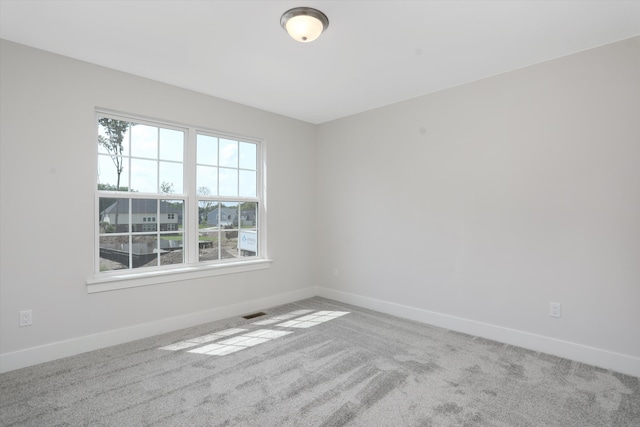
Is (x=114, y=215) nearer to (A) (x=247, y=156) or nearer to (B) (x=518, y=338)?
(A) (x=247, y=156)

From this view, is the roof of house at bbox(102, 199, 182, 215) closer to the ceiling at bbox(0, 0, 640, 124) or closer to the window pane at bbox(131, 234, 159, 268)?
the window pane at bbox(131, 234, 159, 268)

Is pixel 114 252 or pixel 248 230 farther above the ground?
pixel 248 230

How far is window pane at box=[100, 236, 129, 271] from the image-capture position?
3191 millimetres

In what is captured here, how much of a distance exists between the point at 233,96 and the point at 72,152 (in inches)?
68.5

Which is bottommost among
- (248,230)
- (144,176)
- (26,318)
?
(26,318)

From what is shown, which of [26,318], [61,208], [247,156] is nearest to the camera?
[26,318]

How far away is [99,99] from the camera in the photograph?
10.2 ft

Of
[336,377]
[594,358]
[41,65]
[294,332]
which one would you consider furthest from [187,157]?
[594,358]

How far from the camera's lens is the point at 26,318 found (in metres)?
2.73

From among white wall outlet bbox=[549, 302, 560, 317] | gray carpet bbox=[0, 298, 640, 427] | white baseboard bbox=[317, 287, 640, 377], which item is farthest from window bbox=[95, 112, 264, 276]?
white wall outlet bbox=[549, 302, 560, 317]

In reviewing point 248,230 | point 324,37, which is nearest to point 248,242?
point 248,230

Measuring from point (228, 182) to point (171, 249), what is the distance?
107 cm

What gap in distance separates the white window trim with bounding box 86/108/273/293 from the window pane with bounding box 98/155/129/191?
0.37 feet

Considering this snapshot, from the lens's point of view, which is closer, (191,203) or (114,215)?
(114,215)
